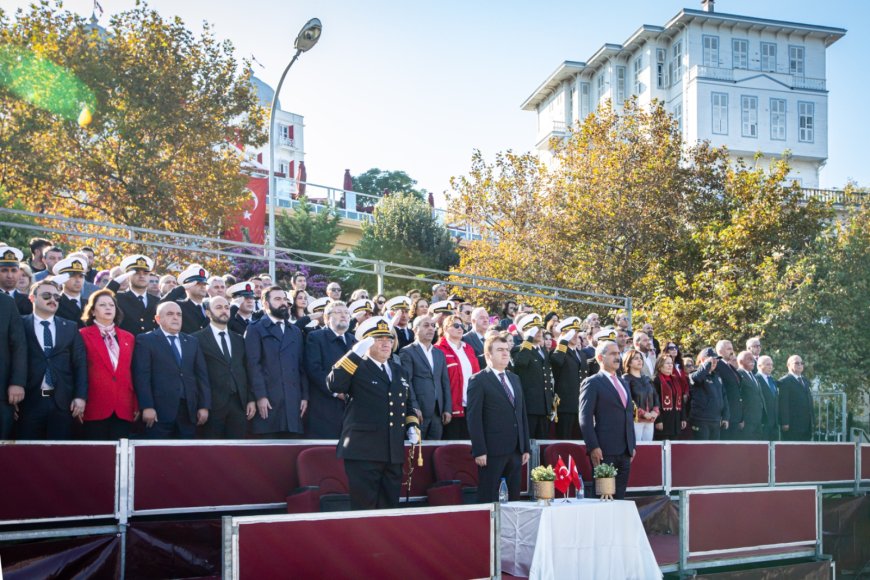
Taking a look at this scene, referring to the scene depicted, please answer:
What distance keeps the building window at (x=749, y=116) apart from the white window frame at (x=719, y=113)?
1025 millimetres

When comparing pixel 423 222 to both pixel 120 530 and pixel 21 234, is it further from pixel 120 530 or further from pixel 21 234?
pixel 120 530

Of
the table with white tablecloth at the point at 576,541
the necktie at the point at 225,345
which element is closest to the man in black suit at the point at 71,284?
the necktie at the point at 225,345

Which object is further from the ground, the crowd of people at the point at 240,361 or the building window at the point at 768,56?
the building window at the point at 768,56

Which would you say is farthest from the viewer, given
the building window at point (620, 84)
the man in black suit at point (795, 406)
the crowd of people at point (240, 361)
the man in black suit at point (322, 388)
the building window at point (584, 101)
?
the building window at point (584, 101)

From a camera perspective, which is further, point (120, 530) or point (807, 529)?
point (807, 529)

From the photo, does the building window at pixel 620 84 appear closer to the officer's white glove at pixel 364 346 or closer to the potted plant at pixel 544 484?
the potted plant at pixel 544 484

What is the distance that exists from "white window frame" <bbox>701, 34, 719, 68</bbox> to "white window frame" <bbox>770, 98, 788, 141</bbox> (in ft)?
13.1

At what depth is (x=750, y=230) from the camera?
83.7ft

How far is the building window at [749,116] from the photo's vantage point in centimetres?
5444

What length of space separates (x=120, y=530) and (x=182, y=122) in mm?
16183

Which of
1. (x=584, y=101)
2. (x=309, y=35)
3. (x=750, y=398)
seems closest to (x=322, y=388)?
(x=750, y=398)

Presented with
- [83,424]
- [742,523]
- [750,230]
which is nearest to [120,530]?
[83,424]

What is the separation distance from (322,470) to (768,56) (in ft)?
178

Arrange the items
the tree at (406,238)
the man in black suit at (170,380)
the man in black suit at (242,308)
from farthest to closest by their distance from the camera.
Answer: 1. the tree at (406,238)
2. the man in black suit at (242,308)
3. the man in black suit at (170,380)
